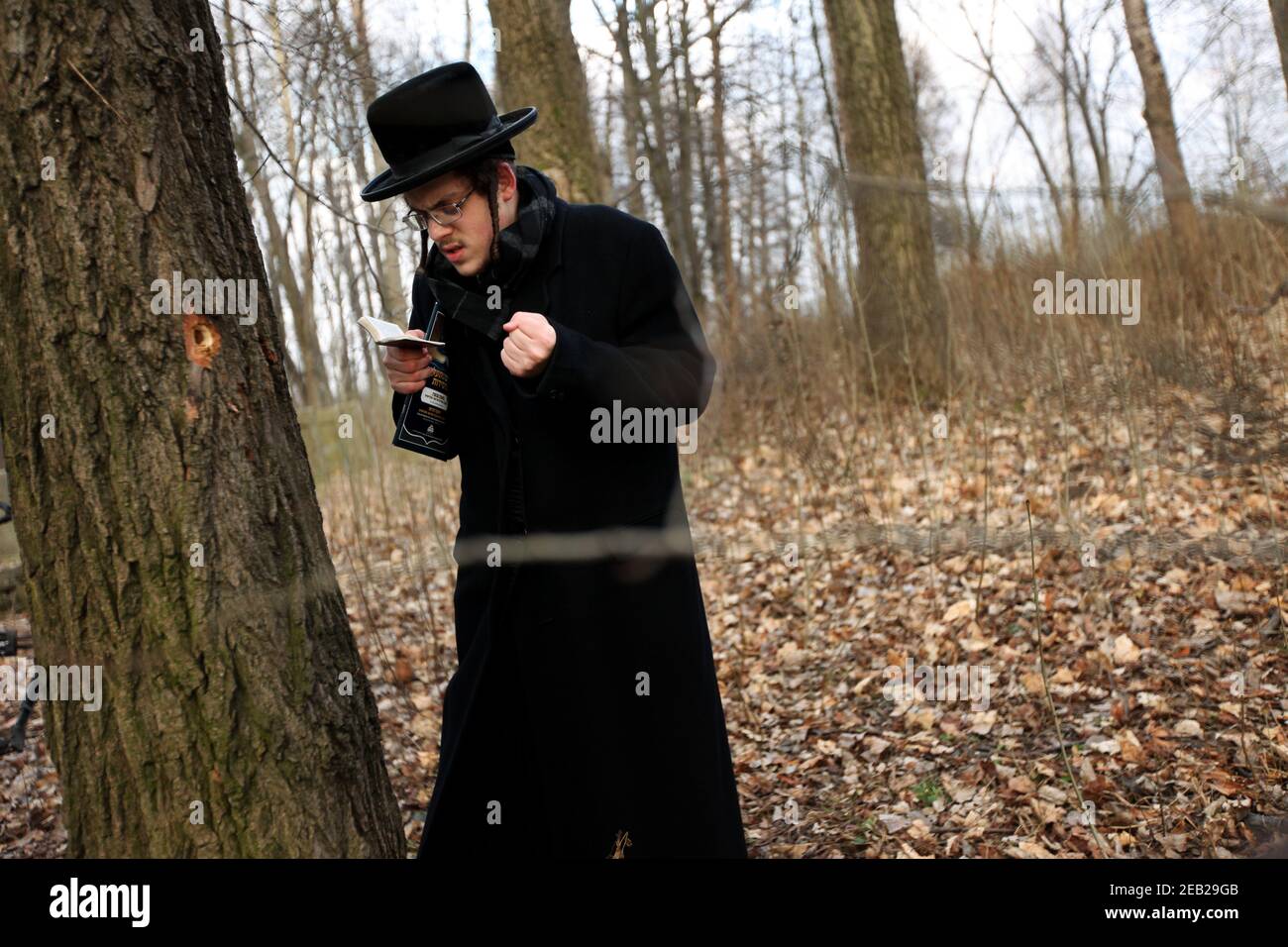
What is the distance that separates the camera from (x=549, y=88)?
6.21 m

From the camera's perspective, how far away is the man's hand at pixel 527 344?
83.3 inches

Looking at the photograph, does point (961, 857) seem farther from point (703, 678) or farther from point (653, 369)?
point (653, 369)

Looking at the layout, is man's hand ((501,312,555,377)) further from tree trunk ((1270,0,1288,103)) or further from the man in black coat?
tree trunk ((1270,0,1288,103))

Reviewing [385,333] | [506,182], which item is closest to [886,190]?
[506,182]

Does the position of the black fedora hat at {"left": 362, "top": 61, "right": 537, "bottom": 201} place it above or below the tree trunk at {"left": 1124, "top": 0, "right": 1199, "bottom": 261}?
below

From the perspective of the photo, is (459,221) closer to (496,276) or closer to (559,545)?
(496,276)

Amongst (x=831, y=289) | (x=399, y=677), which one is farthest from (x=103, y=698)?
(x=831, y=289)

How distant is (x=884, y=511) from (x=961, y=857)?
3.14 meters

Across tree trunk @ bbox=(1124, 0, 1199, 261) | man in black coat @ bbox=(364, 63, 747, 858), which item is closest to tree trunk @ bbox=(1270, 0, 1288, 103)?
man in black coat @ bbox=(364, 63, 747, 858)

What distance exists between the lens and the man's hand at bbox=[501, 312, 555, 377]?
212 cm

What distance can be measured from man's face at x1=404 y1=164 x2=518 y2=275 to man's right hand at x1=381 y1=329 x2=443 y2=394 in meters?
0.20

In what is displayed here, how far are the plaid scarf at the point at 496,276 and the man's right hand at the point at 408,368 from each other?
0.37 feet

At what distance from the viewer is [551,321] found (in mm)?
2230
